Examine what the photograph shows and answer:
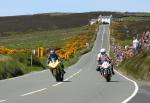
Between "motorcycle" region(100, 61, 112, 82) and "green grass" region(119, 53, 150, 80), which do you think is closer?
"motorcycle" region(100, 61, 112, 82)

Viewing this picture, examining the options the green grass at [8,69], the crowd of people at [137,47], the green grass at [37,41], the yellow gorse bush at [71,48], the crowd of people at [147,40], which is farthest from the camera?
the green grass at [37,41]

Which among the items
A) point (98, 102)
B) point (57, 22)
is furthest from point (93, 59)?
point (57, 22)

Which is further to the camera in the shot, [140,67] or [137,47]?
[137,47]

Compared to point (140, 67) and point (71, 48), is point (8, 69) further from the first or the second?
point (71, 48)

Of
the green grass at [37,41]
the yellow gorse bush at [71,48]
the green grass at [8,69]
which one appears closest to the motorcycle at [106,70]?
the green grass at [8,69]

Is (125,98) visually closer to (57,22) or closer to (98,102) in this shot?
(98,102)

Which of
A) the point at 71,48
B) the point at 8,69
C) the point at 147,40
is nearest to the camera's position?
the point at 147,40

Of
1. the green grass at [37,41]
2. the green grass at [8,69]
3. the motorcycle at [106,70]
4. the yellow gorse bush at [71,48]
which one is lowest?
the green grass at [37,41]

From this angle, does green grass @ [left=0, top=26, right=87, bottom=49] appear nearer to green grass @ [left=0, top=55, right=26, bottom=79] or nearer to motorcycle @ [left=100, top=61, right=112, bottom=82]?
green grass @ [left=0, top=55, right=26, bottom=79]

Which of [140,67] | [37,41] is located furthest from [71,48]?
[140,67]

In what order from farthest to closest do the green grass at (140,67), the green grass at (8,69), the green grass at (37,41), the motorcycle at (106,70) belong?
the green grass at (37,41)
the green grass at (8,69)
the green grass at (140,67)
the motorcycle at (106,70)

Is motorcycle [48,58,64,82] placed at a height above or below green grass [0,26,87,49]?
above

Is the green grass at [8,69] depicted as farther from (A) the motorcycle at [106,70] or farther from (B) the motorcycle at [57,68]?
(A) the motorcycle at [106,70]

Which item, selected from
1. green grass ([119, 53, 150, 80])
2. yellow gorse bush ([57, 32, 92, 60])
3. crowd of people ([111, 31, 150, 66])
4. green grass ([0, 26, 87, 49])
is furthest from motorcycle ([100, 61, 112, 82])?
green grass ([0, 26, 87, 49])
